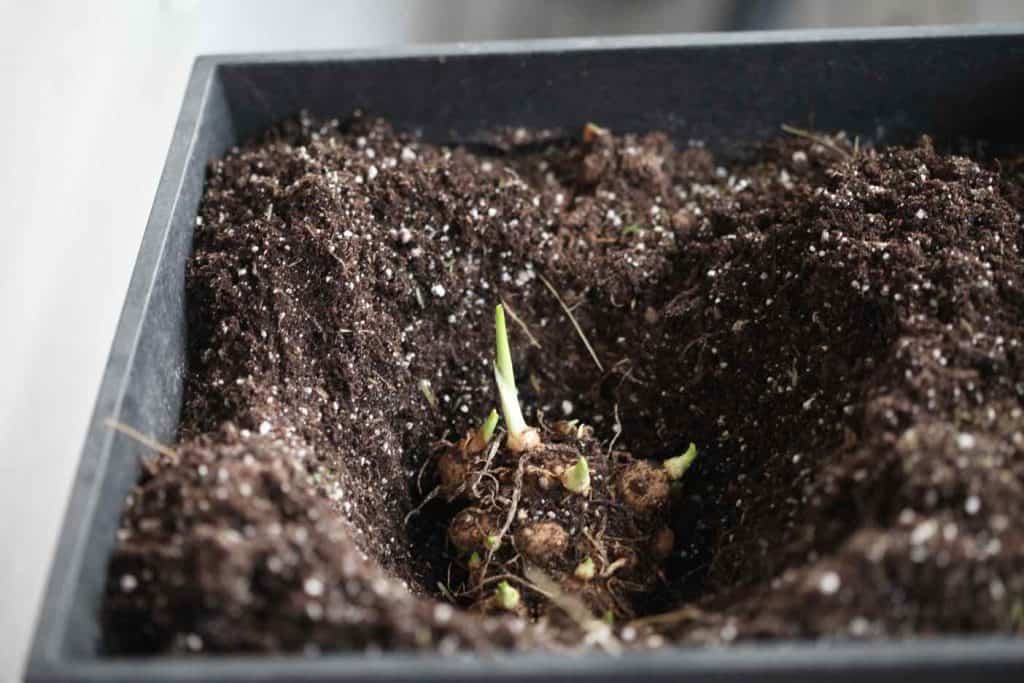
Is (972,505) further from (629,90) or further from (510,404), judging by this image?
(629,90)

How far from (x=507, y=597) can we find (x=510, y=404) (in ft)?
0.66

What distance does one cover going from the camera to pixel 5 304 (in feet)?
4.04

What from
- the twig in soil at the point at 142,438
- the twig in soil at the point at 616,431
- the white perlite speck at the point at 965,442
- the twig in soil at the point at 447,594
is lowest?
the twig in soil at the point at 447,594

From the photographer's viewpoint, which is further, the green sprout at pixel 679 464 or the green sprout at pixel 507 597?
the green sprout at pixel 679 464

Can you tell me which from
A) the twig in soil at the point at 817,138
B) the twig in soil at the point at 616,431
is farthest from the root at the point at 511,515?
the twig in soil at the point at 817,138

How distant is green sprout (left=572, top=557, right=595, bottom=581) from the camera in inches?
40.3

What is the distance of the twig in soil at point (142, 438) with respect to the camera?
35.6 inches

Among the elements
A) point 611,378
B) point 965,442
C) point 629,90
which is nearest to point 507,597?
point 611,378

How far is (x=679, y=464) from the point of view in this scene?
110 cm

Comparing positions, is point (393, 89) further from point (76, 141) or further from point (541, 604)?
point (541, 604)

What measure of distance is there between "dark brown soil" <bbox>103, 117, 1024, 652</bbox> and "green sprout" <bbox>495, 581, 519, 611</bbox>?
16mm

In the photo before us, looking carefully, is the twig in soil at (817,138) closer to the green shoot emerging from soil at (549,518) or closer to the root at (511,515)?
the green shoot emerging from soil at (549,518)

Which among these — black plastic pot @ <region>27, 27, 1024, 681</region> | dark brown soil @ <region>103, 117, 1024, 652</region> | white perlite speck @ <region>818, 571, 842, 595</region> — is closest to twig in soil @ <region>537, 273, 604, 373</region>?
dark brown soil @ <region>103, 117, 1024, 652</region>

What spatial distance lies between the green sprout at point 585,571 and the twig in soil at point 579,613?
0.07ft
